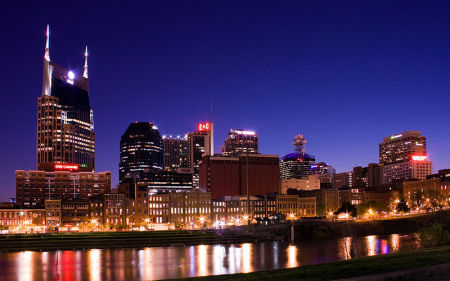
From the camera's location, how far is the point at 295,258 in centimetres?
7438

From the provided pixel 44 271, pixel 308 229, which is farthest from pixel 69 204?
pixel 44 271

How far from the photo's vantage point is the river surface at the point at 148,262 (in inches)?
2315

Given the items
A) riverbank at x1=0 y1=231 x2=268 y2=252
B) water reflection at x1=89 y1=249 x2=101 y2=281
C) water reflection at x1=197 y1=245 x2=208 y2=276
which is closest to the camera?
water reflection at x1=89 y1=249 x2=101 y2=281

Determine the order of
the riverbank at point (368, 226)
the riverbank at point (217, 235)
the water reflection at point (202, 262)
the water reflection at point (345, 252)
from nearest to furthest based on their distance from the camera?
the water reflection at point (345, 252) < the water reflection at point (202, 262) < the riverbank at point (217, 235) < the riverbank at point (368, 226)

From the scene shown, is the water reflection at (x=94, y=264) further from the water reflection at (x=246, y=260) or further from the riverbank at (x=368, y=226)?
the riverbank at (x=368, y=226)

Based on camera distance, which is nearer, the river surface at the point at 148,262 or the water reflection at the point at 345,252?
the water reflection at the point at 345,252

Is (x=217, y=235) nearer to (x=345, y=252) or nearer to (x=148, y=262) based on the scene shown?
(x=345, y=252)

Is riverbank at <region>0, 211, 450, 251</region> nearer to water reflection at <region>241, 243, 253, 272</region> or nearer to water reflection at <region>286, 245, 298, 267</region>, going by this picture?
water reflection at <region>286, 245, 298, 267</region>

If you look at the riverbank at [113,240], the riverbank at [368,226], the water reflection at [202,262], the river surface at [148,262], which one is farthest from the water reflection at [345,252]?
the riverbank at [113,240]

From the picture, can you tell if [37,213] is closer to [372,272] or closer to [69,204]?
[69,204]

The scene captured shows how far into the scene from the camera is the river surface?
2315 inches

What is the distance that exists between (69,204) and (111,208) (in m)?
21.9

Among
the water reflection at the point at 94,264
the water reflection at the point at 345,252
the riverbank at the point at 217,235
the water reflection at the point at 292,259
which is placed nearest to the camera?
the water reflection at the point at 345,252

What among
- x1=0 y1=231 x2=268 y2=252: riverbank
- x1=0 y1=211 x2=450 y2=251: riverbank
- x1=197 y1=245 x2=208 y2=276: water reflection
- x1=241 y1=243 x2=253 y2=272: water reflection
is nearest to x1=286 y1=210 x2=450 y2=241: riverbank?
x1=0 y1=211 x2=450 y2=251: riverbank
